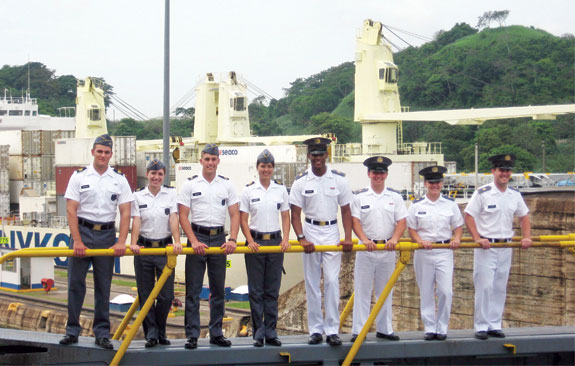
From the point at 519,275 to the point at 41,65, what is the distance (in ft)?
364

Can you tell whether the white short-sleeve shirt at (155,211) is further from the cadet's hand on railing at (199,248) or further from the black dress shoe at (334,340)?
the black dress shoe at (334,340)

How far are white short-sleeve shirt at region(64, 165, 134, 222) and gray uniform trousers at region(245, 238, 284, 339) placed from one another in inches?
56.2

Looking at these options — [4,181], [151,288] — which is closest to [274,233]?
[151,288]

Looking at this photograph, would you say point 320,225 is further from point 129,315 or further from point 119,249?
point 129,315

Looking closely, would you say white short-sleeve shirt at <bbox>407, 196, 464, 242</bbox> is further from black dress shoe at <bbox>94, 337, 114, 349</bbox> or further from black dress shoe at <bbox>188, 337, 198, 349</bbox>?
black dress shoe at <bbox>94, 337, 114, 349</bbox>

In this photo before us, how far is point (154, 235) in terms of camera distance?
7.37 meters

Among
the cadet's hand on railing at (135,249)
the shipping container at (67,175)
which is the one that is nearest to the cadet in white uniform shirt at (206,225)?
the cadet's hand on railing at (135,249)

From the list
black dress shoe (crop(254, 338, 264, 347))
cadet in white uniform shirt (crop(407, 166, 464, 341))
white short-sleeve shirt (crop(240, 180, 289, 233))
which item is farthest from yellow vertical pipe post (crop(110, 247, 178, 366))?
cadet in white uniform shirt (crop(407, 166, 464, 341))

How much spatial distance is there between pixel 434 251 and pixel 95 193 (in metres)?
3.49

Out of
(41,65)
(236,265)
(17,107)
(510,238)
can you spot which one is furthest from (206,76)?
(41,65)

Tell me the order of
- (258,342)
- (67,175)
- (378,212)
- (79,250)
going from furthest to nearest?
(67,175) → (378,212) → (258,342) → (79,250)

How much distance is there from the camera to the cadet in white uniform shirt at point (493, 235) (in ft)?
25.4

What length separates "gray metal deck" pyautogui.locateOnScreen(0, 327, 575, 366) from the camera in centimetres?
692

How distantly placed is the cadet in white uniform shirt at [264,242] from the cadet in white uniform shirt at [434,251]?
146cm
